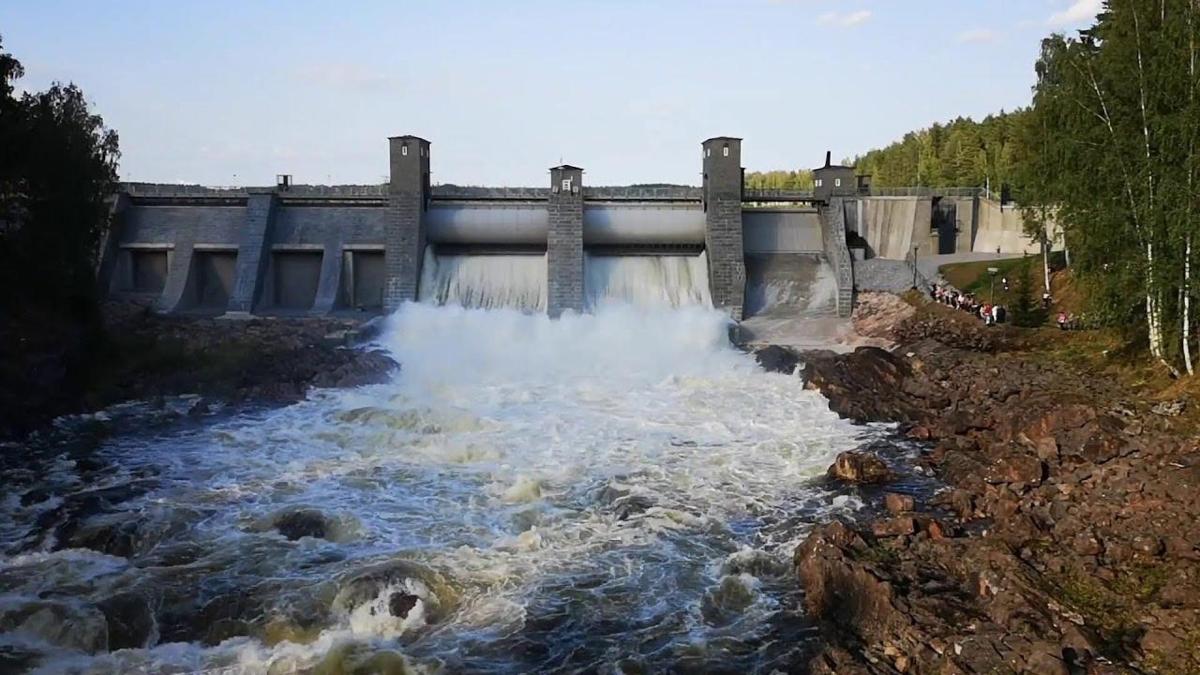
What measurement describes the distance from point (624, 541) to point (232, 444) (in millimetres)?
11810

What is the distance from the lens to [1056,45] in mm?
22766

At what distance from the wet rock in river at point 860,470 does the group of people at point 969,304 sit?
46.5 feet

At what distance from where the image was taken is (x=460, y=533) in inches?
650

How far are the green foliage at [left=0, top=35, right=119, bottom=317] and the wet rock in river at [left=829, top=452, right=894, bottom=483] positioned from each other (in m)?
23.2

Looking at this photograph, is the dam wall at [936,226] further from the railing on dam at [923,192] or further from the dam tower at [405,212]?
the dam tower at [405,212]

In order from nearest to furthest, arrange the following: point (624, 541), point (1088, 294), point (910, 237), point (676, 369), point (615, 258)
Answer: point (624, 541)
point (1088, 294)
point (676, 369)
point (615, 258)
point (910, 237)

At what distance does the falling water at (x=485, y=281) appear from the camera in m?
37.1

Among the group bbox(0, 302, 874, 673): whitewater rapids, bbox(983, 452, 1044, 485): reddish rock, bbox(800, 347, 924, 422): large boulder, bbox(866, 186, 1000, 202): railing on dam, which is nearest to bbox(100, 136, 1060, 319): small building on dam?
bbox(866, 186, 1000, 202): railing on dam

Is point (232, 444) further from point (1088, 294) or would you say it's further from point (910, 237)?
point (910, 237)

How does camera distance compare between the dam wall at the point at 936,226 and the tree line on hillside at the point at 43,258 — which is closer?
the tree line on hillside at the point at 43,258

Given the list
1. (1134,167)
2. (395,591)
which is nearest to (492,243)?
(1134,167)

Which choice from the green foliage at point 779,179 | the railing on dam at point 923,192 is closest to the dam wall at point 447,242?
the railing on dam at point 923,192

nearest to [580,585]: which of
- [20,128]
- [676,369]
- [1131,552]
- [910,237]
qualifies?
[1131,552]

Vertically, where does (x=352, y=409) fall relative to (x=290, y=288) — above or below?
below
